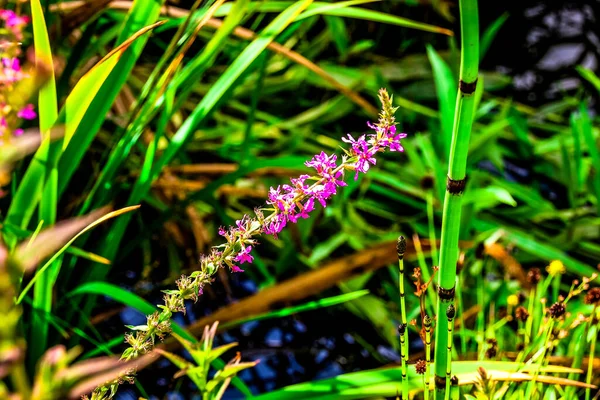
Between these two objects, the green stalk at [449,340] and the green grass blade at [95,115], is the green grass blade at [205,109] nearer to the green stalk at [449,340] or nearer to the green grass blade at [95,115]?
the green grass blade at [95,115]

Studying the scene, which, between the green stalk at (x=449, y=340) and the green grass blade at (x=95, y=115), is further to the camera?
the green grass blade at (x=95, y=115)

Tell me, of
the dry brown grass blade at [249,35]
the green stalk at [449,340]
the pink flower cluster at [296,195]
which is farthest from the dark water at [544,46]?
the pink flower cluster at [296,195]

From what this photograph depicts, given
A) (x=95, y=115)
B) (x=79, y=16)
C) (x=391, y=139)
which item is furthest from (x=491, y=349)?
(x=79, y=16)

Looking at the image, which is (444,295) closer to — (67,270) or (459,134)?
(459,134)

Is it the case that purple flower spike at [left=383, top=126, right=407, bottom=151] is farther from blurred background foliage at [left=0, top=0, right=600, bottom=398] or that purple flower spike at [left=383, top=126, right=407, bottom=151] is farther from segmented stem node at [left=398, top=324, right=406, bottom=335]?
blurred background foliage at [left=0, top=0, right=600, bottom=398]

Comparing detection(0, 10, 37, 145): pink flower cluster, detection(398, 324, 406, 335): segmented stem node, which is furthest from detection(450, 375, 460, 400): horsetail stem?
detection(0, 10, 37, 145): pink flower cluster

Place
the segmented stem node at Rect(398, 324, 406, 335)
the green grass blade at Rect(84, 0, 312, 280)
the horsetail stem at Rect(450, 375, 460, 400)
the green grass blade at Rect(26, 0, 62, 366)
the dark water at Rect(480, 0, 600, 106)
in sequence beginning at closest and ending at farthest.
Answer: the segmented stem node at Rect(398, 324, 406, 335) < the horsetail stem at Rect(450, 375, 460, 400) < the green grass blade at Rect(26, 0, 62, 366) < the green grass blade at Rect(84, 0, 312, 280) < the dark water at Rect(480, 0, 600, 106)
